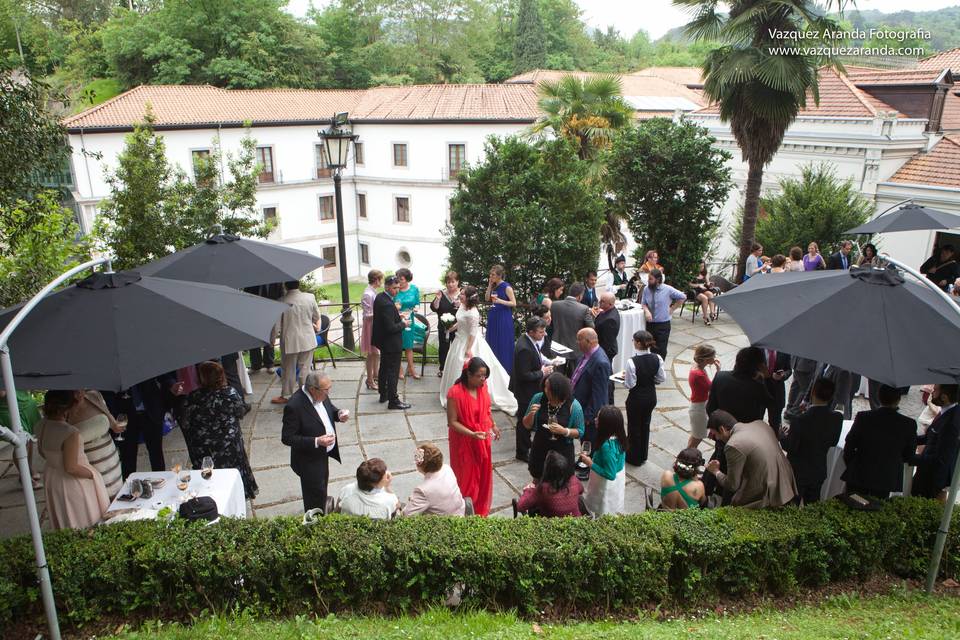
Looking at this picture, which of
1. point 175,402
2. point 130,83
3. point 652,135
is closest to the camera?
point 175,402

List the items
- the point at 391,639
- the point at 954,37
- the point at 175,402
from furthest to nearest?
the point at 954,37 → the point at 175,402 → the point at 391,639

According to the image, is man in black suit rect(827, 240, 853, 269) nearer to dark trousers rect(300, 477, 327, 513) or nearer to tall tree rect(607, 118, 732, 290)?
tall tree rect(607, 118, 732, 290)

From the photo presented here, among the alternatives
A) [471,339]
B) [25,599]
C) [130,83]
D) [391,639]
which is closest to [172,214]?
[471,339]

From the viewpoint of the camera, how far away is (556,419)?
5.60 meters

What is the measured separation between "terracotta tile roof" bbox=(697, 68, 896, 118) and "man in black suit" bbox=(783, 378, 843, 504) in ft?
52.6

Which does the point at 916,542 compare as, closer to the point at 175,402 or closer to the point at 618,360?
the point at 618,360

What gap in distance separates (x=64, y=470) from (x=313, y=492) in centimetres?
198

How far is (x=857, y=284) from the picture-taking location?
518cm

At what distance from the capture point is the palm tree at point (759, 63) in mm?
12617

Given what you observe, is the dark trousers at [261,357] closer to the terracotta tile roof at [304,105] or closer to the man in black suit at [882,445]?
the man in black suit at [882,445]

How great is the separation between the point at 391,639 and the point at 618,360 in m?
6.60

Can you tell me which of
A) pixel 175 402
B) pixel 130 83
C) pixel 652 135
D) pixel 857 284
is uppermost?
pixel 130 83

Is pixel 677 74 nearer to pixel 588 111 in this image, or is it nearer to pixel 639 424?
pixel 588 111

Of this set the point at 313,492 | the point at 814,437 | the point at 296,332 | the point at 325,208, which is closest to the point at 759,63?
the point at 814,437
